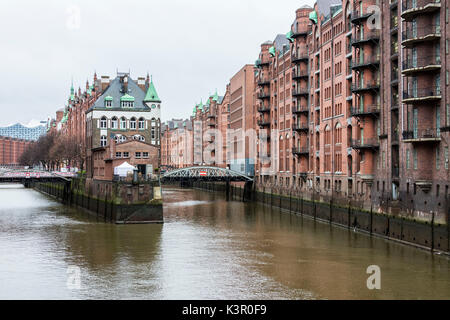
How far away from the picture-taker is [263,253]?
36.9 m

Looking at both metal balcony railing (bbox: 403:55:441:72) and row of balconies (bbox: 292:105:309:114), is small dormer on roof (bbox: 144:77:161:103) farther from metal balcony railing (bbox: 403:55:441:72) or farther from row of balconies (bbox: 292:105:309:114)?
metal balcony railing (bbox: 403:55:441:72)

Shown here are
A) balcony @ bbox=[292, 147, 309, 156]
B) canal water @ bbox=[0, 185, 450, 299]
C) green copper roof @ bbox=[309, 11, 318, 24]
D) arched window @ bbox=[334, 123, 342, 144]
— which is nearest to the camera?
canal water @ bbox=[0, 185, 450, 299]

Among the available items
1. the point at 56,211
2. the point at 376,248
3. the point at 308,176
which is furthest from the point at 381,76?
the point at 56,211

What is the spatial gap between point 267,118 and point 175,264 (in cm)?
5724

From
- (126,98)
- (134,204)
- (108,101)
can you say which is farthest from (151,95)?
(134,204)

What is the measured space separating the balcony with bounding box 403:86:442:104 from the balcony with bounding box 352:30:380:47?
863 centimetres

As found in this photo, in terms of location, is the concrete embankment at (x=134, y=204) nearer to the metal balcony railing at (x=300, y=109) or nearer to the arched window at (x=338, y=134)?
the arched window at (x=338, y=134)

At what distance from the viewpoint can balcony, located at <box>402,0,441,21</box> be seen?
132ft

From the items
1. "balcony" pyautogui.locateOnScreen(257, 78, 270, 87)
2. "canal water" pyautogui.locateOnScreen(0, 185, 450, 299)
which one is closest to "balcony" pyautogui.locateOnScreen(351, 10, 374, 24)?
"canal water" pyautogui.locateOnScreen(0, 185, 450, 299)

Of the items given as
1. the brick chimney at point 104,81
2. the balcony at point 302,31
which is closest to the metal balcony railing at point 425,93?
the balcony at point 302,31

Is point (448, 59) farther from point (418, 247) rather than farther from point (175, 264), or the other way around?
point (175, 264)

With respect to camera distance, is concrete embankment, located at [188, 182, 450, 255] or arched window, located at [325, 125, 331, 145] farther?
arched window, located at [325, 125, 331, 145]

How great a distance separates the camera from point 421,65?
41.3 m

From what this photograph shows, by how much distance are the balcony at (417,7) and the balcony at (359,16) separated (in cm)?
729
